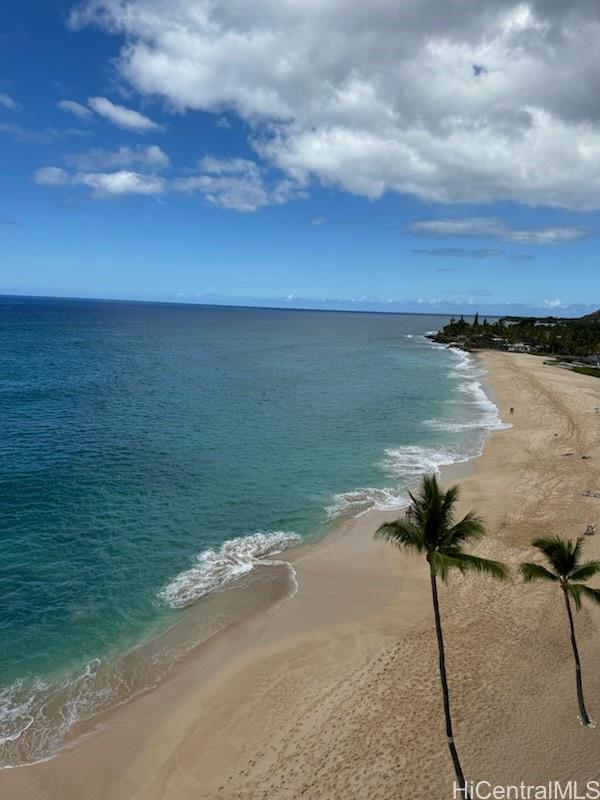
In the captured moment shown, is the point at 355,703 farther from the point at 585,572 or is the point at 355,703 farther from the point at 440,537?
the point at 585,572

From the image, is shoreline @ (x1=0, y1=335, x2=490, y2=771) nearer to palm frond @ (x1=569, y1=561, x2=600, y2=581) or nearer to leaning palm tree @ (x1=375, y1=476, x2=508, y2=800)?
leaning palm tree @ (x1=375, y1=476, x2=508, y2=800)

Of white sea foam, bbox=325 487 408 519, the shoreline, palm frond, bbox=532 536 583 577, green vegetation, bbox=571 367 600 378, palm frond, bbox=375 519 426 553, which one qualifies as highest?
green vegetation, bbox=571 367 600 378

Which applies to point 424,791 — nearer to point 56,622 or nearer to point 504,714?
point 504,714

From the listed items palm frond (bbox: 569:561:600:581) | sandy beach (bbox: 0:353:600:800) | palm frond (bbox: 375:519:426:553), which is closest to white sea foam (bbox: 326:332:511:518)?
sandy beach (bbox: 0:353:600:800)

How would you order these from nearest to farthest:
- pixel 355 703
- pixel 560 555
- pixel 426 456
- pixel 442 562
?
pixel 442 562 < pixel 560 555 < pixel 355 703 < pixel 426 456

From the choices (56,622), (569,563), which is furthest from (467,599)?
(56,622)

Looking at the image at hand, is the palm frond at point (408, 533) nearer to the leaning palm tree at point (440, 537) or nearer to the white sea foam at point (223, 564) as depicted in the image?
the leaning palm tree at point (440, 537)

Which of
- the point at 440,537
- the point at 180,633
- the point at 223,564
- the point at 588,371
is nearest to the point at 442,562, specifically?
the point at 440,537
